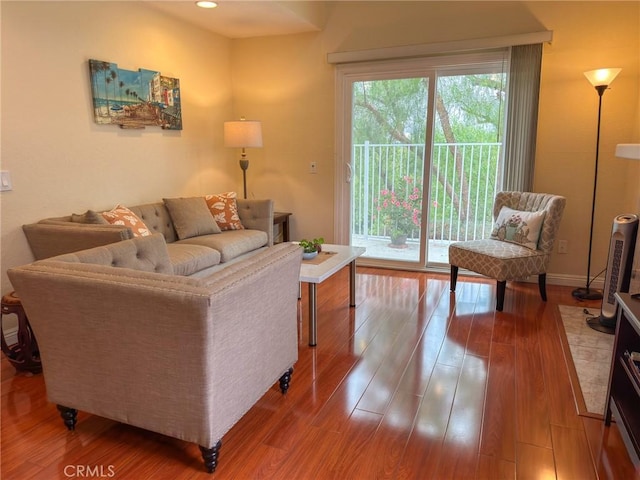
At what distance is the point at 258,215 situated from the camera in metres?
4.33

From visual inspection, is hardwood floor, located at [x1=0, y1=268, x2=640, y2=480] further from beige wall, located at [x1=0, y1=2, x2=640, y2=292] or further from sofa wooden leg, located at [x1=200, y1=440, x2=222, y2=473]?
beige wall, located at [x1=0, y1=2, x2=640, y2=292]

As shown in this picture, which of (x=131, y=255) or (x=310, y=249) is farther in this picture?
(x=310, y=249)

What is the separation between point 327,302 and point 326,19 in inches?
114

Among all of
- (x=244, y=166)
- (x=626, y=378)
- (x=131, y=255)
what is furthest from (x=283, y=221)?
(x=626, y=378)

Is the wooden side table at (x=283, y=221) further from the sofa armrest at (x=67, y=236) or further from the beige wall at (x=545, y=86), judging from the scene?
the sofa armrest at (x=67, y=236)

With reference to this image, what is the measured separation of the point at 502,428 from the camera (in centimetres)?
199

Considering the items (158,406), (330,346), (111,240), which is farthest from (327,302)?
(158,406)

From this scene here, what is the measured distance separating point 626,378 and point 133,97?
12.6ft

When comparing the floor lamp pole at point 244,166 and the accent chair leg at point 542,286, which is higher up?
the floor lamp pole at point 244,166

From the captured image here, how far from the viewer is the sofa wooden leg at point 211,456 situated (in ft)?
5.58

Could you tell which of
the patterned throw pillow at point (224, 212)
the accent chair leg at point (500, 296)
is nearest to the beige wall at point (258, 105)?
the patterned throw pillow at point (224, 212)

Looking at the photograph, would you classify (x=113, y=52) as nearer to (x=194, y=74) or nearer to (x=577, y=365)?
(x=194, y=74)

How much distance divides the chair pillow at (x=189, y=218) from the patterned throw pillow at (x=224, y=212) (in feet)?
0.38

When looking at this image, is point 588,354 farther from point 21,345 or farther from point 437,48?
point 21,345
